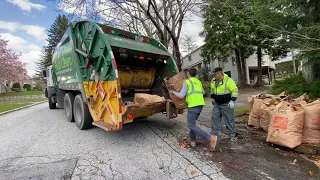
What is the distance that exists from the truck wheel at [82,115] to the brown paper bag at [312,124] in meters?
4.56

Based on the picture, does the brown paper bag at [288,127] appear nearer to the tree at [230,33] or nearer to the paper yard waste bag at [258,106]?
the paper yard waste bag at [258,106]

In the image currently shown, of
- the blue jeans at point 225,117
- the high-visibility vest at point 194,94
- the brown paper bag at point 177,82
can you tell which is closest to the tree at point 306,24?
the blue jeans at point 225,117

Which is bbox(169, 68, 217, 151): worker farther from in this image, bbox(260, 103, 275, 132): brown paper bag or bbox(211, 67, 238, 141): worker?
bbox(260, 103, 275, 132): brown paper bag

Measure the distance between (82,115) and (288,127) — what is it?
4488mm

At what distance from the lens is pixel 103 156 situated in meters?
3.73

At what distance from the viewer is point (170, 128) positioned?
5.50 m

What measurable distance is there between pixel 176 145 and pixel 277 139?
1.77 meters

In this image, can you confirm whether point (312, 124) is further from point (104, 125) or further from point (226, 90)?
point (104, 125)

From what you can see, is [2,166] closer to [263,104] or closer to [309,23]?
[263,104]

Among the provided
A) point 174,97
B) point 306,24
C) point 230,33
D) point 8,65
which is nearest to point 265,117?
point 174,97

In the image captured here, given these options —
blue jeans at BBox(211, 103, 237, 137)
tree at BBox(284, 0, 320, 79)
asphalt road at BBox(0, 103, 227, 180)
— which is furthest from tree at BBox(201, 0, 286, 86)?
asphalt road at BBox(0, 103, 227, 180)

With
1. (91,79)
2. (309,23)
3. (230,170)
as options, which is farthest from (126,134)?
(309,23)

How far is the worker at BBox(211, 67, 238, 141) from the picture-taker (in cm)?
420

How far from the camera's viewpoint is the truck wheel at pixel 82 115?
5242 mm
